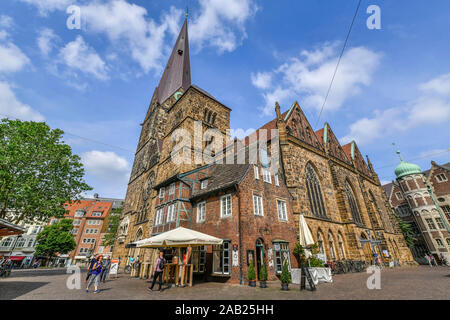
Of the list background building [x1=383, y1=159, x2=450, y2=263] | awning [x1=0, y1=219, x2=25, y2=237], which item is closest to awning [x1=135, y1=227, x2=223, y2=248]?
awning [x1=0, y1=219, x2=25, y2=237]

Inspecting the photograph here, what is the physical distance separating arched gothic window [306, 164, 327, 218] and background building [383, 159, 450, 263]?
25.6 m

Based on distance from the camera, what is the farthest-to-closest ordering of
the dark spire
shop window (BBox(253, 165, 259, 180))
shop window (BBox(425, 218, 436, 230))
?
the dark spire → shop window (BBox(425, 218, 436, 230)) → shop window (BBox(253, 165, 259, 180))

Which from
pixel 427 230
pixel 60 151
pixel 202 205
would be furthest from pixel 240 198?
pixel 427 230

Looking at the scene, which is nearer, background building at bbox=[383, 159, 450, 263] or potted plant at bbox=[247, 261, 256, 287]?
A: potted plant at bbox=[247, 261, 256, 287]

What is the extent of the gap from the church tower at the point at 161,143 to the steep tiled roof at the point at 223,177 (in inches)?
237

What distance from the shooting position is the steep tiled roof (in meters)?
13.7

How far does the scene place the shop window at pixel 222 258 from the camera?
11703mm

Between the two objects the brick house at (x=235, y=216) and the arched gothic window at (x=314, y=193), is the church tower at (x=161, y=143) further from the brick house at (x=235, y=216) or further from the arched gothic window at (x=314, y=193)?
the arched gothic window at (x=314, y=193)

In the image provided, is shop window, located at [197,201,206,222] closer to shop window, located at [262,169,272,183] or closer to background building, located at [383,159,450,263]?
shop window, located at [262,169,272,183]

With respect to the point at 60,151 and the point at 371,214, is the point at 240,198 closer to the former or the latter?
the point at 60,151

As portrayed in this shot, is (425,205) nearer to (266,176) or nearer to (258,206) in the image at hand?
(266,176)

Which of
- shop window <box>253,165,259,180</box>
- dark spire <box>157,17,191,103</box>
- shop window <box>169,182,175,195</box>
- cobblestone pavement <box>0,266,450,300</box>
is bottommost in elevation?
cobblestone pavement <box>0,266,450,300</box>

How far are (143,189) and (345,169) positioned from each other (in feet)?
93.7

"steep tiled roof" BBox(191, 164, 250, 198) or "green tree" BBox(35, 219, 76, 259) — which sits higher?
"steep tiled roof" BBox(191, 164, 250, 198)
